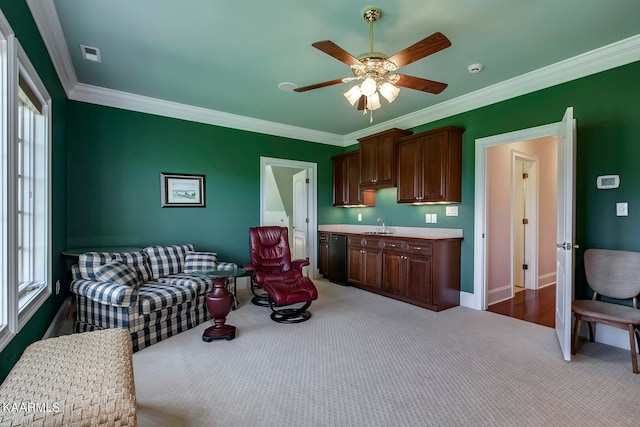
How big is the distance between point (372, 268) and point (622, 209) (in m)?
2.80

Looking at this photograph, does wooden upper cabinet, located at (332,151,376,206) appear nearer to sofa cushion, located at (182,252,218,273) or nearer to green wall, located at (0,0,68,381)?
sofa cushion, located at (182,252,218,273)

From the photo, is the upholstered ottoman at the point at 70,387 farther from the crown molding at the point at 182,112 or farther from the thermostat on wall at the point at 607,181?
the thermostat on wall at the point at 607,181

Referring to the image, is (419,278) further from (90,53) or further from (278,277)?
(90,53)

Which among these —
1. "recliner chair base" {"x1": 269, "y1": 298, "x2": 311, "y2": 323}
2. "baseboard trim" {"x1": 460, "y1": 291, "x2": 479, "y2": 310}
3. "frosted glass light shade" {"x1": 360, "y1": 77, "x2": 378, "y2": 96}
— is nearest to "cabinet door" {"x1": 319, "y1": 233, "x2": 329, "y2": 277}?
"recliner chair base" {"x1": 269, "y1": 298, "x2": 311, "y2": 323}

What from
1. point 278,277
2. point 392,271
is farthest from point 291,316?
point 392,271

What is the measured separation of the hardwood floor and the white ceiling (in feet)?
8.48

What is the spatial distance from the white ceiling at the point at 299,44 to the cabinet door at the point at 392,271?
211cm

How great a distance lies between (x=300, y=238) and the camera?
6.04 metres

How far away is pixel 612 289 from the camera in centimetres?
268

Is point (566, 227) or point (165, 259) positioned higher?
point (566, 227)

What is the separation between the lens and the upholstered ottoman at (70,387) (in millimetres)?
1050

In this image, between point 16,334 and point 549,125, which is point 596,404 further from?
point 16,334

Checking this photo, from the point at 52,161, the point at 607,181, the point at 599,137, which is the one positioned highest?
the point at 599,137

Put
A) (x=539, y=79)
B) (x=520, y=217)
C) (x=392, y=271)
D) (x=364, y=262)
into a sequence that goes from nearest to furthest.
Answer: (x=539, y=79), (x=392, y=271), (x=364, y=262), (x=520, y=217)
